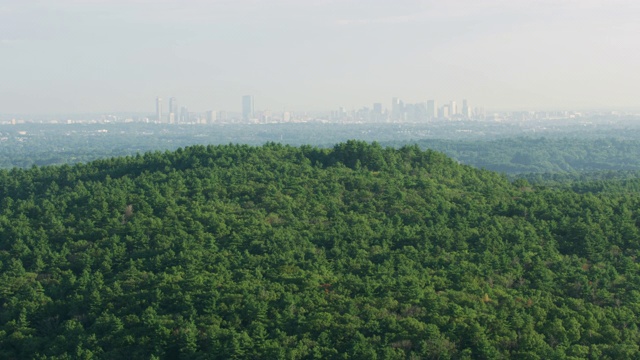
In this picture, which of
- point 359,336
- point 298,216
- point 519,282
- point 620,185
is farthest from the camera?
point 620,185

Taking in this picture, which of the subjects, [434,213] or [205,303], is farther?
[434,213]

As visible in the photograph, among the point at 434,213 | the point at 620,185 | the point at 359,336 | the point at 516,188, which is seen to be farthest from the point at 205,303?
the point at 620,185

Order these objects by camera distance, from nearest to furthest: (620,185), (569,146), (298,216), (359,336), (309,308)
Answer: (359,336) < (309,308) < (298,216) < (620,185) < (569,146)

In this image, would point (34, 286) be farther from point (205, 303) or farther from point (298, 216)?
point (298, 216)

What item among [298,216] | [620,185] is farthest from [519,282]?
[620,185]

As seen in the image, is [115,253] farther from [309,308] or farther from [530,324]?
[530,324]

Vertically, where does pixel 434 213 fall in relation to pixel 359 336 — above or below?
above
